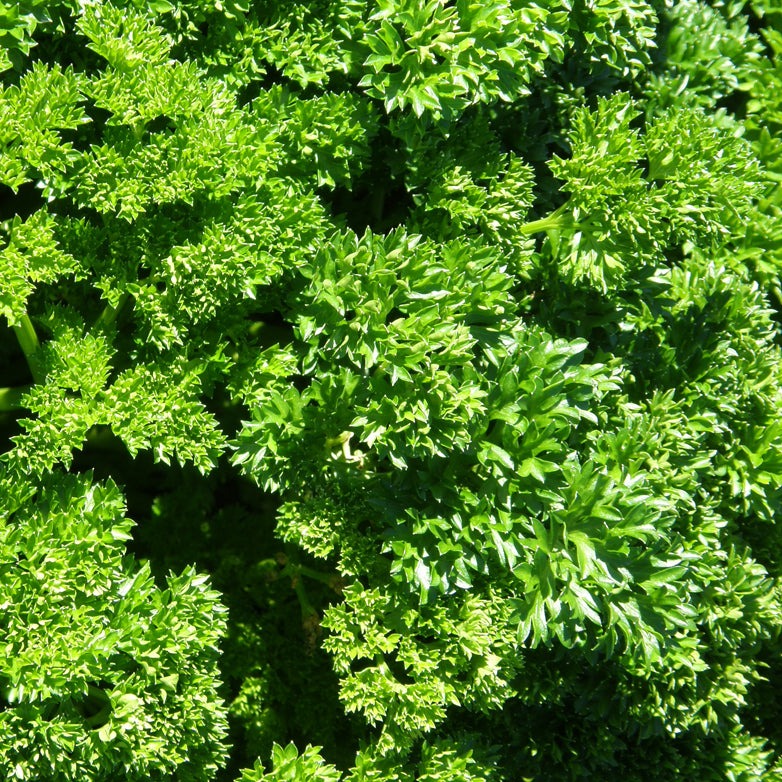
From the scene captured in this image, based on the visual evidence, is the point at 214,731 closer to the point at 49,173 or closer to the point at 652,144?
the point at 49,173

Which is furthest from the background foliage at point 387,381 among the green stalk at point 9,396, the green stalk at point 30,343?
the green stalk at point 9,396

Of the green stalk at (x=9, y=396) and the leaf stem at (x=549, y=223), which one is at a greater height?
the leaf stem at (x=549, y=223)

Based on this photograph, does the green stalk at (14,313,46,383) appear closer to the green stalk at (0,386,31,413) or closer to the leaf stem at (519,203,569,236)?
the green stalk at (0,386,31,413)

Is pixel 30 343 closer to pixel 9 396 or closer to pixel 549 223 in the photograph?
pixel 9 396

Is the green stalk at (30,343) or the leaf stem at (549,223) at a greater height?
the leaf stem at (549,223)

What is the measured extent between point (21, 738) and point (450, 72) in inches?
78.2

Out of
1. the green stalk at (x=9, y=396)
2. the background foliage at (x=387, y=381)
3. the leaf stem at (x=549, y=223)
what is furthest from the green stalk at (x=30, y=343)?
the leaf stem at (x=549, y=223)

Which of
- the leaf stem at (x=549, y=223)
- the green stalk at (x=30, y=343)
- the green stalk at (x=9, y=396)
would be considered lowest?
the green stalk at (x=9, y=396)

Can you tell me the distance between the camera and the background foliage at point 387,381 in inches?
93.5

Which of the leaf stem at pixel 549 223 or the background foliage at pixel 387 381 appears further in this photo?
the leaf stem at pixel 549 223

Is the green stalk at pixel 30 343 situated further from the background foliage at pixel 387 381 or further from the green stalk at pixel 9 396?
the green stalk at pixel 9 396

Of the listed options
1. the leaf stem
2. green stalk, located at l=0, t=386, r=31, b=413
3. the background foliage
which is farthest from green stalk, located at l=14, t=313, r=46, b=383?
the leaf stem

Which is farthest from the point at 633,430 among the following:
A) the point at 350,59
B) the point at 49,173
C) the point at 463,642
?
the point at 49,173

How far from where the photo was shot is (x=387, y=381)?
2.45m
